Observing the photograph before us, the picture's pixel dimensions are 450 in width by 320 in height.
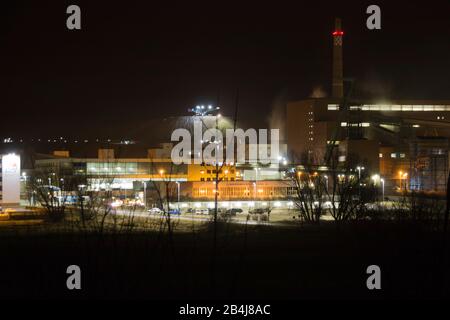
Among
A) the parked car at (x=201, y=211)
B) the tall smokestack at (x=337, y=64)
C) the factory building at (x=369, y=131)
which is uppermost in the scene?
the tall smokestack at (x=337, y=64)

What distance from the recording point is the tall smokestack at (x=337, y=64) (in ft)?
139

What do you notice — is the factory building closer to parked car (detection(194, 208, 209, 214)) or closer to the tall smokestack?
the tall smokestack

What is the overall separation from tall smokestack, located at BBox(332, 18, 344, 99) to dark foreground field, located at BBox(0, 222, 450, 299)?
32387 millimetres

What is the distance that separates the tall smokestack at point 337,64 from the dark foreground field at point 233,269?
1275 inches

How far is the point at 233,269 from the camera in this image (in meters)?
8.72

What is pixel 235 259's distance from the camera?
32.3 feet

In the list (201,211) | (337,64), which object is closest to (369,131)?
(337,64)

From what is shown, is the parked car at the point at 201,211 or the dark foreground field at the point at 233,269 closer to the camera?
the dark foreground field at the point at 233,269

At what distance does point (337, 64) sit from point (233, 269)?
1410 inches

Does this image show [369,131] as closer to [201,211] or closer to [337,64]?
[337,64]

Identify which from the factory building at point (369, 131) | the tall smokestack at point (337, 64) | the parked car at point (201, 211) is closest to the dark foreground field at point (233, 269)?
the parked car at point (201, 211)

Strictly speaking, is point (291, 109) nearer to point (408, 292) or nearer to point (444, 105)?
point (444, 105)

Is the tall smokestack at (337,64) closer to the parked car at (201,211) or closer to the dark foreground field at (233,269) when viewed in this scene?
the parked car at (201,211)
